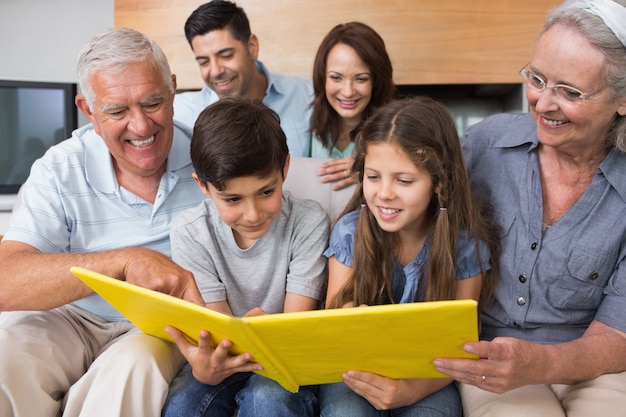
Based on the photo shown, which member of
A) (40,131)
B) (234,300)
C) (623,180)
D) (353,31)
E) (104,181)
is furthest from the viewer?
(40,131)

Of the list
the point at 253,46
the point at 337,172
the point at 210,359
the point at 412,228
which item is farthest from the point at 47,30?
the point at 210,359

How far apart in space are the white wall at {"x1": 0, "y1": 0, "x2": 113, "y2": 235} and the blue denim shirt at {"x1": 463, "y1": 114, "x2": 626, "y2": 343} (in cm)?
257

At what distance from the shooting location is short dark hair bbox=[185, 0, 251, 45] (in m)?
2.45

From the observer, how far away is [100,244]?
1.70 meters

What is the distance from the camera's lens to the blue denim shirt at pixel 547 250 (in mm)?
1432

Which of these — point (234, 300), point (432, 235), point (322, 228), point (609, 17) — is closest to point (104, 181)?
point (234, 300)

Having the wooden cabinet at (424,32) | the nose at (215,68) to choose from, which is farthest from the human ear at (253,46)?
the wooden cabinet at (424,32)

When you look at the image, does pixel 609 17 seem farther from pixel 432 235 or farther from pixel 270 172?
pixel 270 172

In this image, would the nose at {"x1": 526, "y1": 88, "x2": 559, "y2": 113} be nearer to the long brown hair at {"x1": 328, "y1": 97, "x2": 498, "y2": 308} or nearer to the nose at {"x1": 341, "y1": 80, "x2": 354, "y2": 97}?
the long brown hair at {"x1": 328, "y1": 97, "x2": 498, "y2": 308}

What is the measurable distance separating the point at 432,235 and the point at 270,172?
38 centimetres

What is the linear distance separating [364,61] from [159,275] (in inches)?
44.7

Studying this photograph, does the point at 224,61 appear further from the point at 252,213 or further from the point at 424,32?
the point at 252,213

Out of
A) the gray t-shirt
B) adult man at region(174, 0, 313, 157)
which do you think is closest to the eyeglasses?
the gray t-shirt

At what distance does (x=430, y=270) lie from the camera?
1459mm
